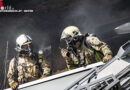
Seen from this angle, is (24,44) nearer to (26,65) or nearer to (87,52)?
(26,65)

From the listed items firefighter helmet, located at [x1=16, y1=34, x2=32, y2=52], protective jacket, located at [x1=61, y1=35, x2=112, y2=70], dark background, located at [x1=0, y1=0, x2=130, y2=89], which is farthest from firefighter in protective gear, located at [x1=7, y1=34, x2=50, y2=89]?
dark background, located at [x1=0, y1=0, x2=130, y2=89]

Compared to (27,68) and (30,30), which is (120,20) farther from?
(27,68)

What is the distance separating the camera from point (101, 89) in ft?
8.82

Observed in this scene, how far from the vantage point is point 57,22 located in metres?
9.93

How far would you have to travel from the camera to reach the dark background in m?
9.07

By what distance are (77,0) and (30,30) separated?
2.91 meters

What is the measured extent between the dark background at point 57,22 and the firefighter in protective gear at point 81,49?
4326 millimetres

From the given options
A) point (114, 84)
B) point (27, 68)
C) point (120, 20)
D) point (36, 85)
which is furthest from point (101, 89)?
point (120, 20)

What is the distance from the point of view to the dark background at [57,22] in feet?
29.8

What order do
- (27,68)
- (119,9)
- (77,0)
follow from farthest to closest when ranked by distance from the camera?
(119,9) → (77,0) → (27,68)

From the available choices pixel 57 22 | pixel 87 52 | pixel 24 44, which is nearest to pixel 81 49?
pixel 87 52

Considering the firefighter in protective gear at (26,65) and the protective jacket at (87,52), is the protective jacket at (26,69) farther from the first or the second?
the protective jacket at (87,52)

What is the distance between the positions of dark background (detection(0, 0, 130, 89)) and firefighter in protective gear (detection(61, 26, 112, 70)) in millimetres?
4326

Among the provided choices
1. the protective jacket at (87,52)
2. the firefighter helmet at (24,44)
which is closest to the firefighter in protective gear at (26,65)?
the firefighter helmet at (24,44)
